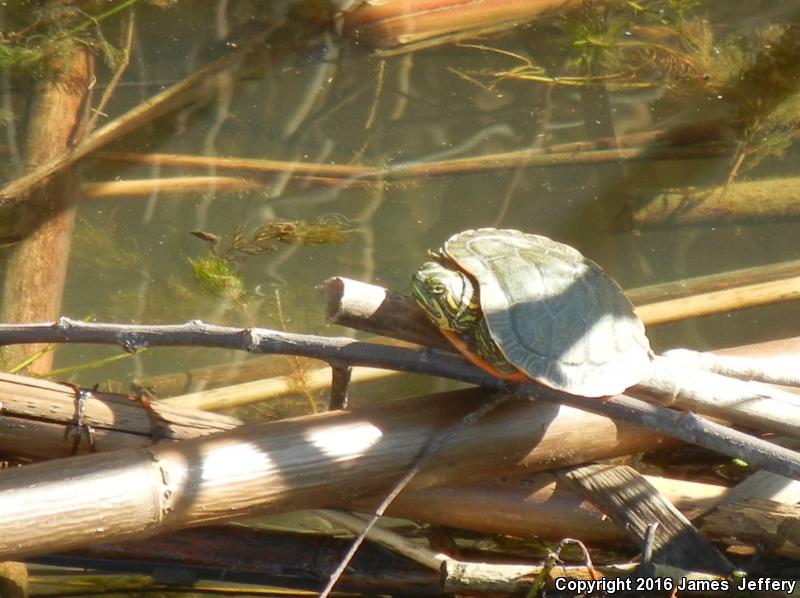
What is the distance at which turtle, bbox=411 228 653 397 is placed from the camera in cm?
189

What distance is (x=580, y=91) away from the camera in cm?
509

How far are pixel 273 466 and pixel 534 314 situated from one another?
72 cm

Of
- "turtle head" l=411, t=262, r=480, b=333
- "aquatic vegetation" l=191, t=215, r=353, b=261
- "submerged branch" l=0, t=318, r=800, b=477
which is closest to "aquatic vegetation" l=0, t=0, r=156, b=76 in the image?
"aquatic vegetation" l=191, t=215, r=353, b=261

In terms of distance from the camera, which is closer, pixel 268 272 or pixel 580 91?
pixel 268 272

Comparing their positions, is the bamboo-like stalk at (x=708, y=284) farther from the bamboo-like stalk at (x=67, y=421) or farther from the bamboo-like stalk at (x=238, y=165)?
the bamboo-like stalk at (x=67, y=421)

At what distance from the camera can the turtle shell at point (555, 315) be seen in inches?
74.3

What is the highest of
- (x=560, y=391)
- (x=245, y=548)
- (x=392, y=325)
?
(x=392, y=325)

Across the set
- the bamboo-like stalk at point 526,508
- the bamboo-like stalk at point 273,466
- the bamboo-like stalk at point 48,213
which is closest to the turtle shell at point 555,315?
the bamboo-like stalk at point 273,466

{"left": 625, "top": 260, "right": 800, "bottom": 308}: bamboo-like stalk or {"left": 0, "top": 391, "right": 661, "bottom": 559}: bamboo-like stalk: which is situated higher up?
{"left": 625, "top": 260, "right": 800, "bottom": 308}: bamboo-like stalk

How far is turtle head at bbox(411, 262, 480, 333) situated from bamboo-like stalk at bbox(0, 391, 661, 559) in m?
0.23

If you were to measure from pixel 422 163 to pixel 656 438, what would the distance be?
2.55 m

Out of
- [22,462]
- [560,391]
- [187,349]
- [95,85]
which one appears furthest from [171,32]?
[560,391]

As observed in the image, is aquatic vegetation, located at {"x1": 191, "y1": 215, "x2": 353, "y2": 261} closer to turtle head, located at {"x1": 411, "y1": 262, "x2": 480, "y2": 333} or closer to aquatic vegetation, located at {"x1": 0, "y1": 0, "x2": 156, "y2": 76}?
aquatic vegetation, located at {"x1": 0, "y1": 0, "x2": 156, "y2": 76}

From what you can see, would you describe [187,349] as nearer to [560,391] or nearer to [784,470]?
[560,391]
